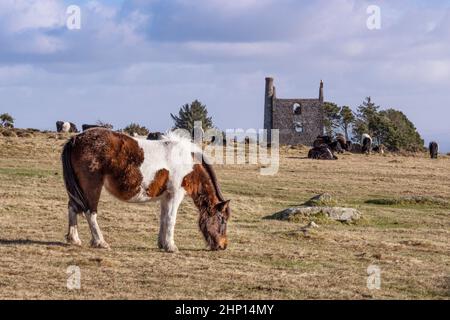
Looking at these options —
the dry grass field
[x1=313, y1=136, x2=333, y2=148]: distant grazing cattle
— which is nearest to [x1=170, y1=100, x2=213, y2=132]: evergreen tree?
[x1=313, y1=136, x2=333, y2=148]: distant grazing cattle

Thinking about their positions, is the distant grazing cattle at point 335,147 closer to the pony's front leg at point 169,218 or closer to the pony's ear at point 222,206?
the pony's ear at point 222,206

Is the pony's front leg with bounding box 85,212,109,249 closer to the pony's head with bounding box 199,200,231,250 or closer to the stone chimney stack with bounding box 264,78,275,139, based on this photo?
the pony's head with bounding box 199,200,231,250

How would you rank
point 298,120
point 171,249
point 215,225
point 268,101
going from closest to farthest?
point 171,249 < point 215,225 < point 298,120 < point 268,101

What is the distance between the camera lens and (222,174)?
1396 inches

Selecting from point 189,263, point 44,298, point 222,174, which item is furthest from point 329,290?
point 222,174

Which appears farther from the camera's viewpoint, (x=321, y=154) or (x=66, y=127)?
(x=66, y=127)

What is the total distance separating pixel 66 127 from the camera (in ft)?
190

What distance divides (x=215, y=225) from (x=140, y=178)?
1.62 m

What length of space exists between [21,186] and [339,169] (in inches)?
763

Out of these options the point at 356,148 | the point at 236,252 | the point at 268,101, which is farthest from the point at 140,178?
the point at 268,101

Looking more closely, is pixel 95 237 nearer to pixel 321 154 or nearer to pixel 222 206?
pixel 222 206

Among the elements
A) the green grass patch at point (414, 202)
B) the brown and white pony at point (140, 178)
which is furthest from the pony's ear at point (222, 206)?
the green grass patch at point (414, 202)

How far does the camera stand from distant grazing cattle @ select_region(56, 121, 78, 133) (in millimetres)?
57381
